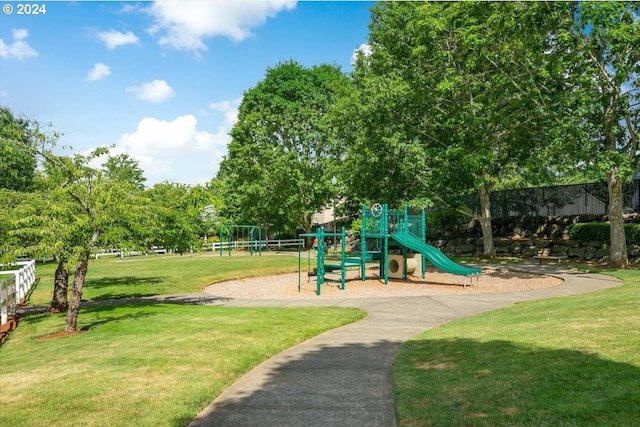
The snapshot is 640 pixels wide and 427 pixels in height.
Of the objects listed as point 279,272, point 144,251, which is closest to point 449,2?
point 279,272

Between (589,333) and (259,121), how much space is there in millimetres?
40718

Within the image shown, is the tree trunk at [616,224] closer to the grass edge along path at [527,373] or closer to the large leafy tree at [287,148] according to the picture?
the grass edge along path at [527,373]

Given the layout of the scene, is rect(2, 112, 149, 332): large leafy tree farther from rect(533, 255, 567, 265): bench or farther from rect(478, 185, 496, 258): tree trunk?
rect(478, 185, 496, 258): tree trunk

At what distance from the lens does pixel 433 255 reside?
21094mm

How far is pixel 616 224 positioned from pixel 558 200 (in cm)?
1050

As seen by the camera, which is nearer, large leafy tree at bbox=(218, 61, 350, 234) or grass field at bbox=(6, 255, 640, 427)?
grass field at bbox=(6, 255, 640, 427)

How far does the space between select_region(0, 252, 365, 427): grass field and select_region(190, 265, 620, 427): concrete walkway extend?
0.45 m

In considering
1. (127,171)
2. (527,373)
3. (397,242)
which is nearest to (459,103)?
(397,242)

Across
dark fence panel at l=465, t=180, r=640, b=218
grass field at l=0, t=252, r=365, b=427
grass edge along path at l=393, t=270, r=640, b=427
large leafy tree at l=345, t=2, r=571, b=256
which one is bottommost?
grass field at l=0, t=252, r=365, b=427

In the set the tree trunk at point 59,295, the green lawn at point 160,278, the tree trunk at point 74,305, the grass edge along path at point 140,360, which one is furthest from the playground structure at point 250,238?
the tree trunk at point 74,305

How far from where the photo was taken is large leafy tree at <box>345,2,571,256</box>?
76.6ft

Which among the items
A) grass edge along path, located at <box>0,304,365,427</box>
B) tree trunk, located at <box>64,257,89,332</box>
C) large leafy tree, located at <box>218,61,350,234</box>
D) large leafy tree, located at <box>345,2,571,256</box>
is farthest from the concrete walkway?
large leafy tree, located at <box>218,61,350,234</box>

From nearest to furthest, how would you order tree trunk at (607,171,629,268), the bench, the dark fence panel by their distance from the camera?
tree trunk at (607,171,629,268), the bench, the dark fence panel

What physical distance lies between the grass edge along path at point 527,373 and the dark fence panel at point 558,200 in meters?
23.4
